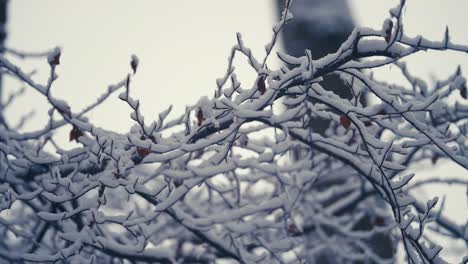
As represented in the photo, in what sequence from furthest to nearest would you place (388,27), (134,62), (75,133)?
(75,133), (134,62), (388,27)

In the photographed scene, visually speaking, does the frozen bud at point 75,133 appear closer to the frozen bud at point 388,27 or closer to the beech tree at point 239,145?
the beech tree at point 239,145

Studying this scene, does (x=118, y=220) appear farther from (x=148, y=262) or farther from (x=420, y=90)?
(x=420, y=90)

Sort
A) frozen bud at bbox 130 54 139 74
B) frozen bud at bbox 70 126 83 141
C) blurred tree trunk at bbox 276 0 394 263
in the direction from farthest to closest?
blurred tree trunk at bbox 276 0 394 263 → frozen bud at bbox 70 126 83 141 → frozen bud at bbox 130 54 139 74

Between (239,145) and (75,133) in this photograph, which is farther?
(239,145)

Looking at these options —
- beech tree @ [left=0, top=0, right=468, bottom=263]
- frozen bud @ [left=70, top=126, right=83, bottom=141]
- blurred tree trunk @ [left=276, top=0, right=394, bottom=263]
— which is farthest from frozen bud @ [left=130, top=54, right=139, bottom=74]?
blurred tree trunk @ [left=276, top=0, right=394, bottom=263]

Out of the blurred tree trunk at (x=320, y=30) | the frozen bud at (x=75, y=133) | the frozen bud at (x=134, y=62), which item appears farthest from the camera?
the blurred tree trunk at (x=320, y=30)

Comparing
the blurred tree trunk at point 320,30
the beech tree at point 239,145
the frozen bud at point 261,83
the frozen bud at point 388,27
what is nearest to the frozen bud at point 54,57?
the beech tree at point 239,145

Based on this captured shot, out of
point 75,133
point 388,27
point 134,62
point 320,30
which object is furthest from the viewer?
point 320,30

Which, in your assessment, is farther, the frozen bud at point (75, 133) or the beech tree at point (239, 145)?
the frozen bud at point (75, 133)

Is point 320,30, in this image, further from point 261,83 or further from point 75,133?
point 75,133

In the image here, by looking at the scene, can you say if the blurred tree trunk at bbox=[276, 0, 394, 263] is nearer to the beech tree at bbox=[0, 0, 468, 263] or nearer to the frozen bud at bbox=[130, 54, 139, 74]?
the beech tree at bbox=[0, 0, 468, 263]

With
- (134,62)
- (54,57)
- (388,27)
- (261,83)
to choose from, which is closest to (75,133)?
(54,57)

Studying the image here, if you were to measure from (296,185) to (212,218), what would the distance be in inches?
Answer: 29.0

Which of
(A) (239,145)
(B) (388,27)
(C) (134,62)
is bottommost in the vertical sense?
(A) (239,145)
